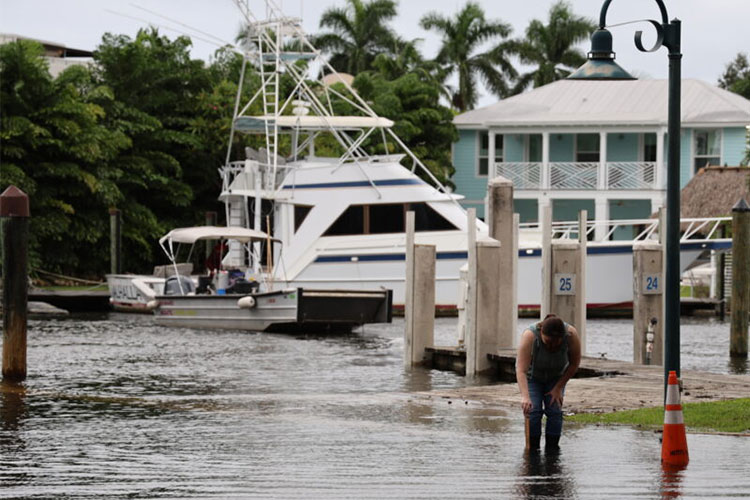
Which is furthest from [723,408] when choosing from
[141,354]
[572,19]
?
[572,19]

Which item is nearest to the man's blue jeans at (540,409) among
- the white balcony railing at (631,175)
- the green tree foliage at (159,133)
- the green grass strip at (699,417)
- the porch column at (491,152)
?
the green grass strip at (699,417)

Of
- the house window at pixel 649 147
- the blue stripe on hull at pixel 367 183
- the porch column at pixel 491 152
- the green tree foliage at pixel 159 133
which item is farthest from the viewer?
the house window at pixel 649 147

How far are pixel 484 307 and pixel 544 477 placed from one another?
9.38m

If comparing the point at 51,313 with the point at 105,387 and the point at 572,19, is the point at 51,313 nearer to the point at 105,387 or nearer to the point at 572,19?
the point at 105,387

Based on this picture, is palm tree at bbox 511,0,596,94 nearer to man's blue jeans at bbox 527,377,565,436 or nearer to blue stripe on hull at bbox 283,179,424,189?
blue stripe on hull at bbox 283,179,424,189

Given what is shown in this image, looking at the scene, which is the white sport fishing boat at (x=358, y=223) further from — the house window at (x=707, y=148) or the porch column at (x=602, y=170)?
the house window at (x=707, y=148)

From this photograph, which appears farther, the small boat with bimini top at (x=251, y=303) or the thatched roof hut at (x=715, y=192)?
the thatched roof hut at (x=715, y=192)

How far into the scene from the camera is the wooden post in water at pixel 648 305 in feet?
63.6

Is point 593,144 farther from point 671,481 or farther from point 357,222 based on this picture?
point 671,481

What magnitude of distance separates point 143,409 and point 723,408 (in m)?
6.54

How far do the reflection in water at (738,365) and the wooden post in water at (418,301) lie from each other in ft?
16.4

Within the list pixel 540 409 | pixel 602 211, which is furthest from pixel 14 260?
pixel 602 211

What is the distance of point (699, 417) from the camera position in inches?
525

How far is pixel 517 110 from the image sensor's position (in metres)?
57.0
